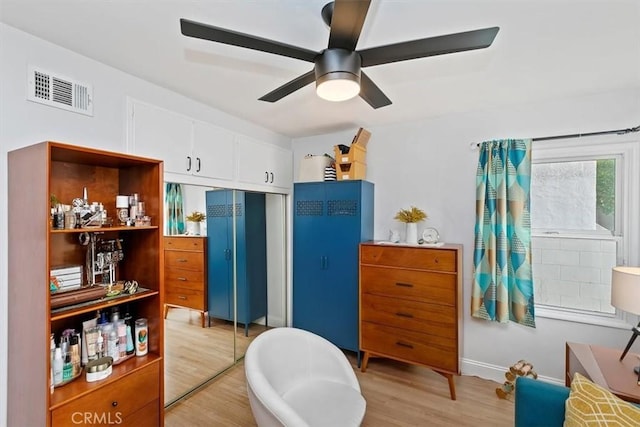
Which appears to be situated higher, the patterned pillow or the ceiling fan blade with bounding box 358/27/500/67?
the ceiling fan blade with bounding box 358/27/500/67

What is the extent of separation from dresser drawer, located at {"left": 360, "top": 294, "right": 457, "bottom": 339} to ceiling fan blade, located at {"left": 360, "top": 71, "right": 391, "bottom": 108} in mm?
1705

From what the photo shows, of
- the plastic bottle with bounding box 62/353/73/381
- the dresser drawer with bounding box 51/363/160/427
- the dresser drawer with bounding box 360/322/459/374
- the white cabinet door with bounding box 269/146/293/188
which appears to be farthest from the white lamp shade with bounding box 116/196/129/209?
the dresser drawer with bounding box 360/322/459/374

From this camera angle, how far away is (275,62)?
180 centimetres

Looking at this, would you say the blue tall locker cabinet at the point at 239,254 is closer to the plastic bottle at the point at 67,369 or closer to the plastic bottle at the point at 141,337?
the plastic bottle at the point at 141,337

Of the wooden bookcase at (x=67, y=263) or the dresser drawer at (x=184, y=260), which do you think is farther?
the dresser drawer at (x=184, y=260)

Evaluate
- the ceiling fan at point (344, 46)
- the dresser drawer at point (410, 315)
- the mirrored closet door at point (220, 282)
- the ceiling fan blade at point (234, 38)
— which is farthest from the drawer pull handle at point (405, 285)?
the ceiling fan blade at point (234, 38)

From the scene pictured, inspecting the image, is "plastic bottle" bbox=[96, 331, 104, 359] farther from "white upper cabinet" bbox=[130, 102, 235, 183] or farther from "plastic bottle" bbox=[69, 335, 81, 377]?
"white upper cabinet" bbox=[130, 102, 235, 183]

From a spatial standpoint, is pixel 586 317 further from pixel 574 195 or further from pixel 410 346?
pixel 410 346

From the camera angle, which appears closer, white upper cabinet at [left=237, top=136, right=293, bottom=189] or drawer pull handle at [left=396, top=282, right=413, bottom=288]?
drawer pull handle at [left=396, top=282, right=413, bottom=288]

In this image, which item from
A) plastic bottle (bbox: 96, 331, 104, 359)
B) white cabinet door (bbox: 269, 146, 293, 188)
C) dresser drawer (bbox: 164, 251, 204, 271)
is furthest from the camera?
white cabinet door (bbox: 269, 146, 293, 188)

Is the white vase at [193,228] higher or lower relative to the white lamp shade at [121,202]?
lower

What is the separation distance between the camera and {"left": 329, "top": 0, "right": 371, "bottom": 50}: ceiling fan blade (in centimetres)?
97

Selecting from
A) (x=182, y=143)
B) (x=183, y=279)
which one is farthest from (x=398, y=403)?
(x=182, y=143)

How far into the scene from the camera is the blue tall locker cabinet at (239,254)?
2699 millimetres
